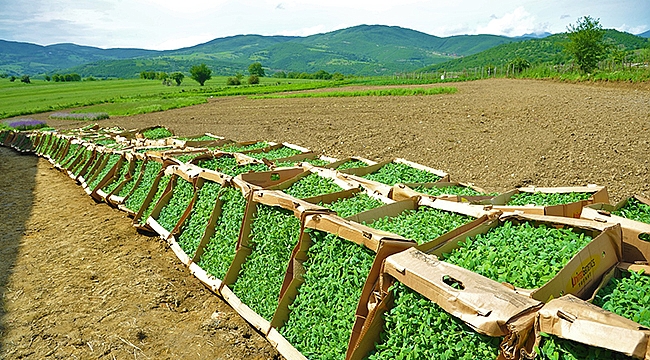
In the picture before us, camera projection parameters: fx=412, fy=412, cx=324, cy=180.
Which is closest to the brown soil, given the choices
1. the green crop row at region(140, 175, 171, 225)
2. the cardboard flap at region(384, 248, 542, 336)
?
the green crop row at region(140, 175, 171, 225)

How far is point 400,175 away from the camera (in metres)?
5.36

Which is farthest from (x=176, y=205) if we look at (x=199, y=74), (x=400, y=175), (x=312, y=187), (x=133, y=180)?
(x=199, y=74)

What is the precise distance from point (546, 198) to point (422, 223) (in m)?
1.57

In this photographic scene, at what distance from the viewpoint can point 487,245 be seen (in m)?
2.75

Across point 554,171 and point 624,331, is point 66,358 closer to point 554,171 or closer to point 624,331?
point 624,331

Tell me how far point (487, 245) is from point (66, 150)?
1145cm

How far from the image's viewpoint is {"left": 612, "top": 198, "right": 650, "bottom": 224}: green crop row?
133 inches

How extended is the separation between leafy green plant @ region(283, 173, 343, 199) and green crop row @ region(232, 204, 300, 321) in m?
0.56

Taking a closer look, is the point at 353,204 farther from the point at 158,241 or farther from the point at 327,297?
the point at 158,241

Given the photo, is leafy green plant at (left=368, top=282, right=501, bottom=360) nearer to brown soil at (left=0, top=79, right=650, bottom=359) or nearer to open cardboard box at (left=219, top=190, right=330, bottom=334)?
open cardboard box at (left=219, top=190, right=330, bottom=334)

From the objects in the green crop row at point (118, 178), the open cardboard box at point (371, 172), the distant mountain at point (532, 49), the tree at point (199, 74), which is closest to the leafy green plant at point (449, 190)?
the open cardboard box at point (371, 172)

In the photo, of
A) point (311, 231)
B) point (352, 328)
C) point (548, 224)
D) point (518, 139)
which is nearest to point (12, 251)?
point (311, 231)

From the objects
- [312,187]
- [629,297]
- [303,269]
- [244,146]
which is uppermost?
[629,297]

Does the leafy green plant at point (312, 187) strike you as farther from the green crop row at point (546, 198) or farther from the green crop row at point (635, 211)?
the green crop row at point (635, 211)
